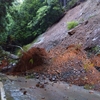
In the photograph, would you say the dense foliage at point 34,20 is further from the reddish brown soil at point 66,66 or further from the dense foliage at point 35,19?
the reddish brown soil at point 66,66

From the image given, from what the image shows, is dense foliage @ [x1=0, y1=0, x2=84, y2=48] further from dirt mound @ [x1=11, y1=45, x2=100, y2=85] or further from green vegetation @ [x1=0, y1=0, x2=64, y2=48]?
dirt mound @ [x1=11, y1=45, x2=100, y2=85]

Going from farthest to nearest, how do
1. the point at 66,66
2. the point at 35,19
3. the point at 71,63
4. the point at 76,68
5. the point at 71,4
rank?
the point at 71,4 → the point at 35,19 → the point at 71,63 → the point at 66,66 → the point at 76,68

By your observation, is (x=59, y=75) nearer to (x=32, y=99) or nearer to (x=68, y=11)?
(x=32, y=99)

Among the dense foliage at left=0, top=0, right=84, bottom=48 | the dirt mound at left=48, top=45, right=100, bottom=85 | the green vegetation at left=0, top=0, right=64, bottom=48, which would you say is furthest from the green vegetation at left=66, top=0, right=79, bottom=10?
the dirt mound at left=48, top=45, right=100, bottom=85

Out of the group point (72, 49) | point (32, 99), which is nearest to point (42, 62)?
point (72, 49)

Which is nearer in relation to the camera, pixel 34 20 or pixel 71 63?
pixel 71 63

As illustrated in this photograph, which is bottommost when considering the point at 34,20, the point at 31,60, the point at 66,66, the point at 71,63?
the point at 66,66

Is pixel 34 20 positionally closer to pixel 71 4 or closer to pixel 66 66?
pixel 71 4

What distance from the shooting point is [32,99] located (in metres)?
7.57

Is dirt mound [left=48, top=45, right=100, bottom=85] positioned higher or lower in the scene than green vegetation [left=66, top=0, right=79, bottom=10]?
lower

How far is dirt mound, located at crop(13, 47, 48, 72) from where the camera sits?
14.4 meters

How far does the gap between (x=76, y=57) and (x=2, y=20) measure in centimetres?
526

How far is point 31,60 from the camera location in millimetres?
14367

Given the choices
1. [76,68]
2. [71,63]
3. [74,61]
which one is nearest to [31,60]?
[71,63]
